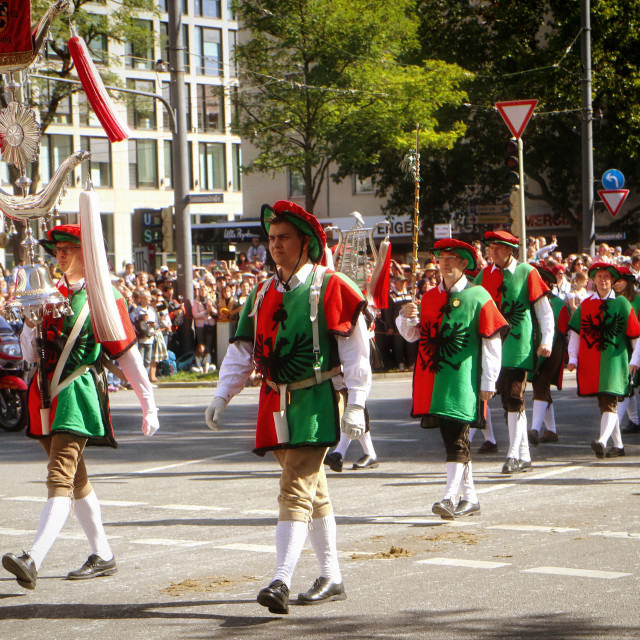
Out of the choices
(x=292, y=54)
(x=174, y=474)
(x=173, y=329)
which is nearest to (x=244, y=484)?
(x=174, y=474)

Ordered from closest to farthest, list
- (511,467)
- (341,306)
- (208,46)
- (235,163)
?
(341,306) < (511,467) < (208,46) < (235,163)

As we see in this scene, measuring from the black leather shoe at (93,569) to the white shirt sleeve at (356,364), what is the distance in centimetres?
176

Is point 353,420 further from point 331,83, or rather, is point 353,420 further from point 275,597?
point 331,83

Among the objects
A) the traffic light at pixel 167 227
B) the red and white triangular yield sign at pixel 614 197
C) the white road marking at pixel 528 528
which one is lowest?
the white road marking at pixel 528 528

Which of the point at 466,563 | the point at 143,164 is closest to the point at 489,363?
the point at 466,563

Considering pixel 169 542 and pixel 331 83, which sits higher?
pixel 331 83

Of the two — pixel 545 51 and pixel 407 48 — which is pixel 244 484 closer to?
pixel 407 48

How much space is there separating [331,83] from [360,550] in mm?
26111

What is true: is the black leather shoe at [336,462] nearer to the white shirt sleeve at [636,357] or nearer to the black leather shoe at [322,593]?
the white shirt sleeve at [636,357]

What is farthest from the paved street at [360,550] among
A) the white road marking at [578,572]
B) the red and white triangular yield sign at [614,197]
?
the red and white triangular yield sign at [614,197]

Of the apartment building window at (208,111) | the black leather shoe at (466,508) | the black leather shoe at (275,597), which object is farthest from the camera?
the apartment building window at (208,111)

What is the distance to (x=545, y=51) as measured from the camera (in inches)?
1558

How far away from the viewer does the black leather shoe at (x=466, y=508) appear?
8.30m

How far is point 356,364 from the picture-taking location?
19.1 feet
